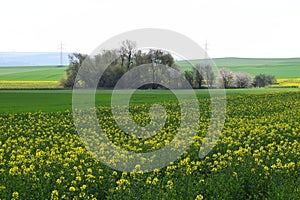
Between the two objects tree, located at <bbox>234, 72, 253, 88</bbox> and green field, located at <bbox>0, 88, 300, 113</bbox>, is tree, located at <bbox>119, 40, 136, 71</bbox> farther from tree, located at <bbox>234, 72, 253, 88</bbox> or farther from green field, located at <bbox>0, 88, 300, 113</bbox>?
tree, located at <bbox>234, 72, 253, 88</bbox>

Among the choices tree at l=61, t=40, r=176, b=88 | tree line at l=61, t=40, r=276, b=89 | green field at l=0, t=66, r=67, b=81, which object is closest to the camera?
tree line at l=61, t=40, r=276, b=89

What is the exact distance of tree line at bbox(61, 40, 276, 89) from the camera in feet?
252

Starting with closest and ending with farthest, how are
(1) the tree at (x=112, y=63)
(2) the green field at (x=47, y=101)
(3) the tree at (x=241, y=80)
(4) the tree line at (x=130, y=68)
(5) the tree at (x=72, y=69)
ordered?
(2) the green field at (x=47, y=101)
(4) the tree line at (x=130, y=68)
(1) the tree at (x=112, y=63)
(5) the tree at (x=72, y=69)
(3) the tree at (x=241, y=80)

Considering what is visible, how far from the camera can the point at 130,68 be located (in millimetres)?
79688

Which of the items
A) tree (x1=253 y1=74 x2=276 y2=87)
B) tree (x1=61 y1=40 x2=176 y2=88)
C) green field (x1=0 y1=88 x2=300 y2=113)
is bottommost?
green field (x1=0 y1=88 x2=300 y2=113)

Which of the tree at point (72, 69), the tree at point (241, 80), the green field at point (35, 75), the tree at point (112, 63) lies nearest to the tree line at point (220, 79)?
the tree at point (241, 80)

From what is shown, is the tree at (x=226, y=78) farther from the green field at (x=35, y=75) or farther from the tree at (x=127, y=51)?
the green field at (x=35, y=75)

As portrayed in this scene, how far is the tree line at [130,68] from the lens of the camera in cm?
7688

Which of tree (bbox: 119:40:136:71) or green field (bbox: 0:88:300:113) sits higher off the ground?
tree (bbox: 119:40:136:71)

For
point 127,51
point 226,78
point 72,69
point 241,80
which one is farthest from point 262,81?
point 72,69

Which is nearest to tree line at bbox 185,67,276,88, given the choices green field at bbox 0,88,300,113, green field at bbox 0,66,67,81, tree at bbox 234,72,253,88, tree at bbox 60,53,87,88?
tree at bbox 234,72,253,88

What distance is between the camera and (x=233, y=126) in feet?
68.9

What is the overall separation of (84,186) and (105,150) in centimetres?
549

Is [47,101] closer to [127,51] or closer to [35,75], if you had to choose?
[127,51]
